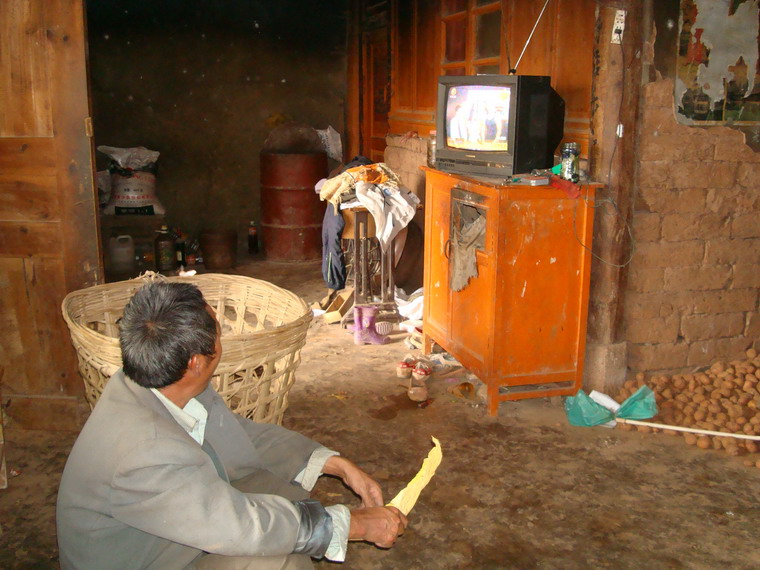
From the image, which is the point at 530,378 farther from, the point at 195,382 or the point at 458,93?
the point at 195,382

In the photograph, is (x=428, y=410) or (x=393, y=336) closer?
(x=428, y=410)

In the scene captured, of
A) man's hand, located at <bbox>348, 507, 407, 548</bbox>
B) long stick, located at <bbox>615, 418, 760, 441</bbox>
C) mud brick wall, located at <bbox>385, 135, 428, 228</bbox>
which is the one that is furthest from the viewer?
mud brick wall, located at <bbox>385, 135, 428, 228</bbox>

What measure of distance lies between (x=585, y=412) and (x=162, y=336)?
2.61 m

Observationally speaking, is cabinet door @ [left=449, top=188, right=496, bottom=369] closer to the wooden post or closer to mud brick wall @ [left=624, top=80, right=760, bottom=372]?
the wooden post

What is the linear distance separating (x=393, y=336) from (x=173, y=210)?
12.5 ft

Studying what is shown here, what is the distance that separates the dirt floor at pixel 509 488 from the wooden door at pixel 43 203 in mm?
281

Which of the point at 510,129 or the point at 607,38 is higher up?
the point at 607,38

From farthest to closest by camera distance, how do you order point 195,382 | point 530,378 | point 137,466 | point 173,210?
point 173,210 → point 530,378 → point 195,382 → point 137,466

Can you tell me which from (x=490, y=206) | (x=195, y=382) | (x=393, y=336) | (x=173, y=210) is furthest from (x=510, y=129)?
(x=173, y=210)

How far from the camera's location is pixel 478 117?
392 centimetres

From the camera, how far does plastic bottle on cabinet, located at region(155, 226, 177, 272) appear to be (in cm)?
711

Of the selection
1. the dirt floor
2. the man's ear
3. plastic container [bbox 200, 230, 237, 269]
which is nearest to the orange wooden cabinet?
the dirt floor

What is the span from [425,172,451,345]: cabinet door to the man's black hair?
8.56 feet

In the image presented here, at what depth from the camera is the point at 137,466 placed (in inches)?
61.5
